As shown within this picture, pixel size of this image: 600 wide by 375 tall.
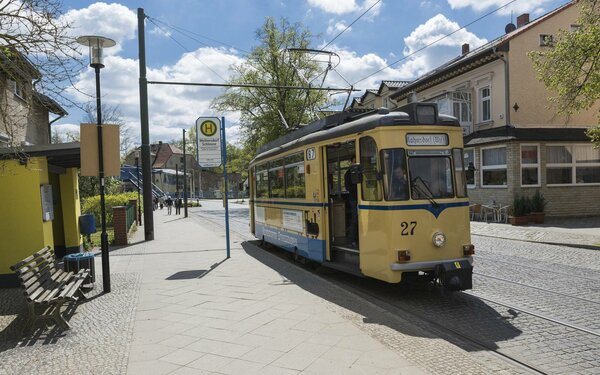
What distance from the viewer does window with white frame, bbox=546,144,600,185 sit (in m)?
21.3

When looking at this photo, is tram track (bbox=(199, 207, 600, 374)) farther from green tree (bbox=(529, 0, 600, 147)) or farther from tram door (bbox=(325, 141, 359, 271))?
green tree (bbox=(529, 0, 600, 147))

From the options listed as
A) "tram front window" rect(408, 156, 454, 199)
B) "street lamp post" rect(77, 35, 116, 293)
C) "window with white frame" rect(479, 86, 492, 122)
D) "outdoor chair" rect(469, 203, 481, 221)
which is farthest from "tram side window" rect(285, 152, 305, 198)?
"window with white frame" rect(479, 86, 492, 122)

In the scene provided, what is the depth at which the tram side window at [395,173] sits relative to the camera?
727 centimetres

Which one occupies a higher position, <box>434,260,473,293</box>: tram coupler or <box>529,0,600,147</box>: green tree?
<box>529,0,600,147</box>: green tree

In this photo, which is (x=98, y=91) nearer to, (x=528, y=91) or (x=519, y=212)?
(x=519, y=212)

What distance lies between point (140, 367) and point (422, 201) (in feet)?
15.1

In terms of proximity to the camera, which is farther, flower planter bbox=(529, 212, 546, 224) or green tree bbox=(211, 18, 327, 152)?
green tree bbox=(211, 18, 327, 152)

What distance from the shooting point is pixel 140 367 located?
4730mm

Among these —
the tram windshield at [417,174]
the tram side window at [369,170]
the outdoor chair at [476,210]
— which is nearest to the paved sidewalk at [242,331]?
the tram side window at [369,170]

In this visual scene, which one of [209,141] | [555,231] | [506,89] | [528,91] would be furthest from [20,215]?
[528,91]

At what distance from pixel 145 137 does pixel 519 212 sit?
15091mm

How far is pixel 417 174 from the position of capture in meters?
7.43

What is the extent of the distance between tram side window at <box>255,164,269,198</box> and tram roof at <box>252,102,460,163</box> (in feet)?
9.77

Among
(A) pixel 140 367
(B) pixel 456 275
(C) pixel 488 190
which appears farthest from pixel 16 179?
(C) pixel 488 190
